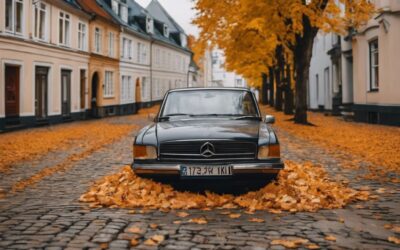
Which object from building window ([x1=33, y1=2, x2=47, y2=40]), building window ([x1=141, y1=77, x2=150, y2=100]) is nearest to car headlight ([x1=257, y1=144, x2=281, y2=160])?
building window ([x1=33, y1=2, x2=47, y2=40])

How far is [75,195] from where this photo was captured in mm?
7289

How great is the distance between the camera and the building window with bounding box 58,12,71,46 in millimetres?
27031

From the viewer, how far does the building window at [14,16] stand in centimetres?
2067

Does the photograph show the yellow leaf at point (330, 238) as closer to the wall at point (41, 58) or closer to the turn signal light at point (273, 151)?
the turn signal light at point (273, 151)

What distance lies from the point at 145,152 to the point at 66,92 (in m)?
22.5

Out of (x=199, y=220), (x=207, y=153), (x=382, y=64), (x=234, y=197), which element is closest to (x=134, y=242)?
(x=199, y=220)

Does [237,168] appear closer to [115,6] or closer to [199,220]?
[199,220]

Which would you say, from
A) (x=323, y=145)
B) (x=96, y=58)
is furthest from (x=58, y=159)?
(x=96, y=58)

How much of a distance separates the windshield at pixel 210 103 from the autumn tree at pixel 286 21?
11.5 m

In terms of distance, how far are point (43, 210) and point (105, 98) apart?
29.5 m

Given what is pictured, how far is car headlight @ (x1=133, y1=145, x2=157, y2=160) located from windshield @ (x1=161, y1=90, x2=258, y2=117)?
1328mm

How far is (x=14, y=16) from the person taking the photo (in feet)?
68.8

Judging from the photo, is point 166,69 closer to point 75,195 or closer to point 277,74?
point 277,74

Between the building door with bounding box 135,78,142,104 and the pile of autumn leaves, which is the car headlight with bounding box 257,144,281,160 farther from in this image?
the building door with bounding box 135,78,142,104
